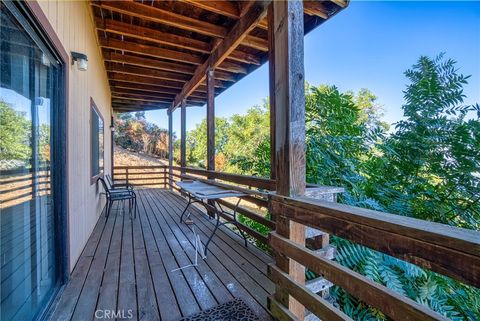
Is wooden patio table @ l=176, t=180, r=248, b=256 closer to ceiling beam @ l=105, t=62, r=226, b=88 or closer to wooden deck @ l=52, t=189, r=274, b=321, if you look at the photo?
wooden deck @ l=52, t=189, r=274, b=321

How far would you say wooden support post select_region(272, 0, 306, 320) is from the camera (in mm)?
1429

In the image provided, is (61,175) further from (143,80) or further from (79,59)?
(143,80)

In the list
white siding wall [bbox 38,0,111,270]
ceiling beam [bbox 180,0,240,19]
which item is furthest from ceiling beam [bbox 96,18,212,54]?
ceiling beam [bbox 180,0,240,19]

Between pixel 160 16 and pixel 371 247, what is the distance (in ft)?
11.0

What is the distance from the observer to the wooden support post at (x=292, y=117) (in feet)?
4.69

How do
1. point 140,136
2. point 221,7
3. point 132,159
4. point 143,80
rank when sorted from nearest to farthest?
point 221,7
point 143,80
point 132,159
point 140,136

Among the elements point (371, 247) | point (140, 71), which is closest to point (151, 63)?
point (140, 71)

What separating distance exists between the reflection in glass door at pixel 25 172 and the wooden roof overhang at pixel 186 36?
1750mm

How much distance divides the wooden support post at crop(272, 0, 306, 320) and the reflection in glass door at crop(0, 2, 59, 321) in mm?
1373

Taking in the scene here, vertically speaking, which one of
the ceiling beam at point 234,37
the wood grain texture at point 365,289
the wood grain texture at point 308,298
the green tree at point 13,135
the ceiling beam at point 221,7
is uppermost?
the ceiling beam at point 221,7

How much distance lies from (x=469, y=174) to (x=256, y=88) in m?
16.2

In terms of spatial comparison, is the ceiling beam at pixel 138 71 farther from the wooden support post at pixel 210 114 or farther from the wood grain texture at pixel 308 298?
the wood grain texture at pixel 308 298

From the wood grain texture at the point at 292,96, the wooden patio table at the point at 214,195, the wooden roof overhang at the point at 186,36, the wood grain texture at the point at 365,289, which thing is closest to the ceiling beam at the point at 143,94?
the wooden roof overhang at the point at 186,36

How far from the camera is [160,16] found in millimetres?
3006
